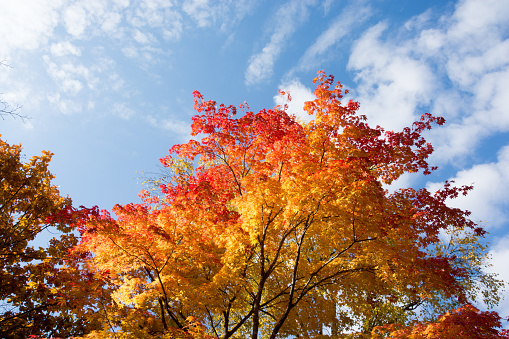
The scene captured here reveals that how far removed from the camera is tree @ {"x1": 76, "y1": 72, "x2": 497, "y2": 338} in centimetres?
872

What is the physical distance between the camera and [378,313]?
13.4m

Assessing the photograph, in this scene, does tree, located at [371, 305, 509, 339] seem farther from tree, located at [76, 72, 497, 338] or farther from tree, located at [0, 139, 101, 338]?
tree, located at [0, 139, 101, 338]

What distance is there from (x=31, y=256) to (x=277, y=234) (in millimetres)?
7591

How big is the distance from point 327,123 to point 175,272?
672 cm

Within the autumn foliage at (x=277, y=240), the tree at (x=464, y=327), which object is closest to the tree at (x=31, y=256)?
the autumn foliage at (x=277, y=240)

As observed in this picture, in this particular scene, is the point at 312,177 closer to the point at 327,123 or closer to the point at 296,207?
the point at 296,207

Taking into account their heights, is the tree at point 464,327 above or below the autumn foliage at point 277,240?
below

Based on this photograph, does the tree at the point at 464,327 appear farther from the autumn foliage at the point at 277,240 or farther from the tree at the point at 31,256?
the tree at the point at 31,256

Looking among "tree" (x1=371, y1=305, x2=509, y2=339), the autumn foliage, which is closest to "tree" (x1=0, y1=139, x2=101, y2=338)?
the autumn foliage

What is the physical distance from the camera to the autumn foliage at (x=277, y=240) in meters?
8.62

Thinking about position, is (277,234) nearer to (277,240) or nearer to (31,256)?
(277,240)

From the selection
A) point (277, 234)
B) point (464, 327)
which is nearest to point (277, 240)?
point (277, 234)

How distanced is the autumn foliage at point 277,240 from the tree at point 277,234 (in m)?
0.04

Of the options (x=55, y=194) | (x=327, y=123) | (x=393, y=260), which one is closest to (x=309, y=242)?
(x=393, y=260)
